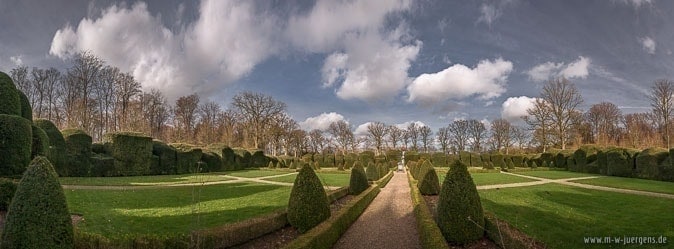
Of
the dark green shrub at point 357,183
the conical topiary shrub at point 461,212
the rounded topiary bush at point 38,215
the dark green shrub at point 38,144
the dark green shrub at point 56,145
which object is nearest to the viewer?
the rounded topiary bush at point 38,215

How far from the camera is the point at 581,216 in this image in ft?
34.1

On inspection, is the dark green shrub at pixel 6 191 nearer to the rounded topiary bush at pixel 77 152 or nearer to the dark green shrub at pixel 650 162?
the rounded topiary bush at pixel 77 152

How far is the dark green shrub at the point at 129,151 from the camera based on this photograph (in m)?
25.7

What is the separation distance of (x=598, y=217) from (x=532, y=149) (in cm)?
5851

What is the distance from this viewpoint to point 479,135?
69062 millimetres

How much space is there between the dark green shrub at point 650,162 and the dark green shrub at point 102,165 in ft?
121

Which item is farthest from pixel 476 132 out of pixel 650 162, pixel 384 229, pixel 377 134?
pixel 384 229

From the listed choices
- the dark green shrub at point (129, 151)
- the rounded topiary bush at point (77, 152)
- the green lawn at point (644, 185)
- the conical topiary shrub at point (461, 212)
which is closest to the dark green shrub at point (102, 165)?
the rounded topiary bush at point (77, 152)

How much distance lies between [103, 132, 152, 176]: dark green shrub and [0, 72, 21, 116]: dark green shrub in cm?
1570

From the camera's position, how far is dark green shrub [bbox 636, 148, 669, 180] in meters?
24.9

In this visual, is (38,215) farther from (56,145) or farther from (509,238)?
(56,145)

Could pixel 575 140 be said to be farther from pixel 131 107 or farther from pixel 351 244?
pixel 131 107

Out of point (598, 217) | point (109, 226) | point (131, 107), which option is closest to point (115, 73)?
point (131, 107)

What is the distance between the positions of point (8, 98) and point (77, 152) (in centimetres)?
1313
